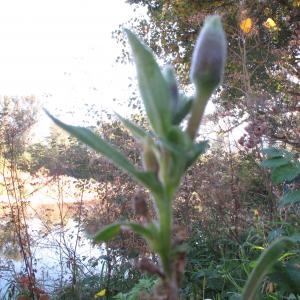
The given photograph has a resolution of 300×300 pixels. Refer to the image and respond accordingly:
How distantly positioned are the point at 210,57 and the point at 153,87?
0.06 metres

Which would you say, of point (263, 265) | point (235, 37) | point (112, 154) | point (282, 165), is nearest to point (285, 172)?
point (282, 165)

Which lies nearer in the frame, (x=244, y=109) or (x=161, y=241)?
(x=161, y=241)

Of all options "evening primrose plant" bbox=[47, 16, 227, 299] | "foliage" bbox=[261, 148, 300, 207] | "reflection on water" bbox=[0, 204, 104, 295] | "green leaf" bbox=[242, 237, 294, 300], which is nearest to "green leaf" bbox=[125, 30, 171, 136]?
"evening primrose plant" bbox=[47, 16, 227, 299]

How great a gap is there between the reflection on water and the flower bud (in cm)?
331

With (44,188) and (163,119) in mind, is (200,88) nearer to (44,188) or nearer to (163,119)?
(163,119)

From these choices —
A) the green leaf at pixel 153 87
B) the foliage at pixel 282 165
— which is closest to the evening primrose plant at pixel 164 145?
the green leaf at pixel 153 87

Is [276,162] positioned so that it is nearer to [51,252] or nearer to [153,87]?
[153,87]

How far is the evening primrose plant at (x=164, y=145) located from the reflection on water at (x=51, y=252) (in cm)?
328

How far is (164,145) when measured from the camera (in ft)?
1.25

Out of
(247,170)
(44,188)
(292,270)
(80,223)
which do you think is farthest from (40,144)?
(292,270)

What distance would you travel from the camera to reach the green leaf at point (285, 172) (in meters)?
1.28

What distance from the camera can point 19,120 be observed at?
4148mm

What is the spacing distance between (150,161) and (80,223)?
3.73 metres

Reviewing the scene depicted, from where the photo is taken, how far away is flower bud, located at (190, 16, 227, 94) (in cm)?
41
